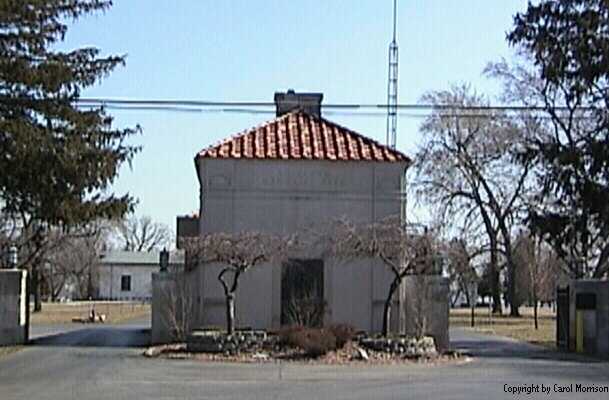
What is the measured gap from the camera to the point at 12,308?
1420 inches

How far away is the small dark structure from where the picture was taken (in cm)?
3428

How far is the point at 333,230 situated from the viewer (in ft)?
112

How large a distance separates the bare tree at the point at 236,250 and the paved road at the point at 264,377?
3.28 meters

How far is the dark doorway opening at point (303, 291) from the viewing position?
1395 inches

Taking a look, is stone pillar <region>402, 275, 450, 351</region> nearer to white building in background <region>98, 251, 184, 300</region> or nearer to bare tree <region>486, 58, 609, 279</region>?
bare tree <region>486, 58, 609, 279</region>

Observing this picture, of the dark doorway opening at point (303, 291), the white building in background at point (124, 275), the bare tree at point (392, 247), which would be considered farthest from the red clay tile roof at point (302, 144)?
the white building in background at point (124, 275)

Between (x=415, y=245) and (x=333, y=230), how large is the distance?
349cm

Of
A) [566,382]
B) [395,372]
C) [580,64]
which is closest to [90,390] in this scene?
[395,372]

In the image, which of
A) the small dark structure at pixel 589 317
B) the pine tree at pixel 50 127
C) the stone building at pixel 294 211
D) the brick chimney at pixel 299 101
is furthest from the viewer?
the brick chimney at pixel 299 101

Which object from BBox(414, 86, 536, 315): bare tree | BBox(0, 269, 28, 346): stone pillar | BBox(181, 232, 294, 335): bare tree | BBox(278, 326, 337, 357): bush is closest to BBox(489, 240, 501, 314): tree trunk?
BBox(414, 86, 536, 315): bare tree

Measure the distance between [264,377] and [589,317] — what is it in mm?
14180

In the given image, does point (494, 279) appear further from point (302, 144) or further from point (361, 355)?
point (361, 355)

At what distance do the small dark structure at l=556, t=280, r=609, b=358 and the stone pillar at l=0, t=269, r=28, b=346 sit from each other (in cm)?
1775

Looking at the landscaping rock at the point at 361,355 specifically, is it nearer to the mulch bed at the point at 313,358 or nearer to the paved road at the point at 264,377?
the mulch bed at the point at 313,358
